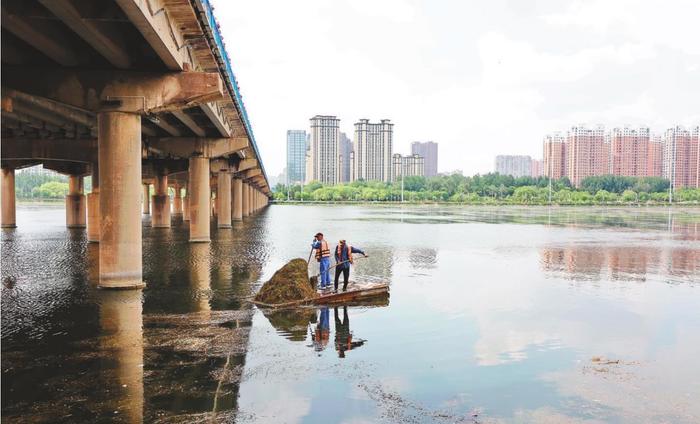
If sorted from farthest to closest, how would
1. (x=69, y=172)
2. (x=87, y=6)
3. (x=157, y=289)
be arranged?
Result: (x=69, y=172)
(x=157, y=289)
(x=87, y=6)

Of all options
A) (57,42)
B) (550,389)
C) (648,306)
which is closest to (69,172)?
(57,42)

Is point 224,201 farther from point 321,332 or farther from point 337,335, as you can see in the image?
point 337,335

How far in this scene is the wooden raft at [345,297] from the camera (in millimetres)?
16656

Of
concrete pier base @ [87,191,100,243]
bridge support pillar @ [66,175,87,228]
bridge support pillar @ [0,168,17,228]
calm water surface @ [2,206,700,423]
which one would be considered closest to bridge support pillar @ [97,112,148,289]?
calm water surface @ [2,206,700,423]

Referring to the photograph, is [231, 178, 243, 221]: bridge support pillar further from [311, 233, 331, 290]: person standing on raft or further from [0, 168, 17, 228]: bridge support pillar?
[311, 233, 331, 290]: person standing on raft

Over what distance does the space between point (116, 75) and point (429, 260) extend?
16491 mm

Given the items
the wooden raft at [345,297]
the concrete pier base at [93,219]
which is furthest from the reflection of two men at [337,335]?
the concrete pier base at [93,219]

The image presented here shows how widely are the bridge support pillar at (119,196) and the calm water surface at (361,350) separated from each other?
94 cm

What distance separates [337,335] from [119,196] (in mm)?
9138

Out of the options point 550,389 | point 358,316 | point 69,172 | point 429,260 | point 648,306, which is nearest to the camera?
point 550,389

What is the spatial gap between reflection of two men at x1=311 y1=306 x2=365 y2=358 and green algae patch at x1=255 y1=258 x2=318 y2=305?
121 cm

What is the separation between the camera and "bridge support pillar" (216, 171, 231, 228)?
5462 centimetres

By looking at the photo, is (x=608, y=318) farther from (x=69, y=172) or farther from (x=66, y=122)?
(x=69, y=172)

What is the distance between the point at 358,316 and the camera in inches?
619
